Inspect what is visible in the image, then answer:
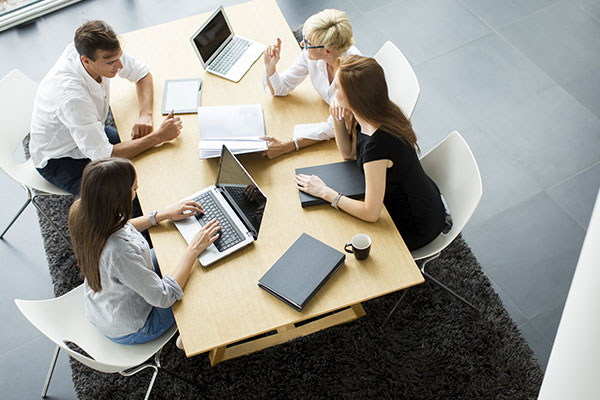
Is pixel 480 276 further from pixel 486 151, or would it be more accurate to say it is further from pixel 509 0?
pixel 509 0

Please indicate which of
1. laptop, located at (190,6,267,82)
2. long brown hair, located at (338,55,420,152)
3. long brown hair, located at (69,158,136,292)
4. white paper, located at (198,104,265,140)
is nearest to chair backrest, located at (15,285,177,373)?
long brown hair, located at (69,158,136,292)

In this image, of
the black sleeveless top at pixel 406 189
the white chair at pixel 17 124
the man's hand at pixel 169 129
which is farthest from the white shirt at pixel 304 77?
the white chair at pixel 17 124

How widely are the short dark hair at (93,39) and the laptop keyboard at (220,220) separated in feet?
2.65

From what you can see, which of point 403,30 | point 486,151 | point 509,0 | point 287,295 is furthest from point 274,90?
point 509,0

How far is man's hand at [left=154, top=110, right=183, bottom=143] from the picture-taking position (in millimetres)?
2305

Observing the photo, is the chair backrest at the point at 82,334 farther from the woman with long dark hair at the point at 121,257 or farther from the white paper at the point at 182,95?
the white paper at the point at 182,95

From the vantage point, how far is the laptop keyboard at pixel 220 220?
203 centimetres

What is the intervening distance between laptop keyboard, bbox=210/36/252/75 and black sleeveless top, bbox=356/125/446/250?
2.82 feet

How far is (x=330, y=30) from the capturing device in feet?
7.51

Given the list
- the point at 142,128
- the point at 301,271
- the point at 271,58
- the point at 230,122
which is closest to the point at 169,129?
the point at 142,128

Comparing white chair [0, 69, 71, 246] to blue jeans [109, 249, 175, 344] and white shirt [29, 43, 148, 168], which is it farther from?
blue jeans [109, 249, 175, 344]

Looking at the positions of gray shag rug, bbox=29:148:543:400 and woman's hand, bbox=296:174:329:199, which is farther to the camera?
gray shag rug, bbox=29:148:543:400

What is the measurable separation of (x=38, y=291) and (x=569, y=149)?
329 cm

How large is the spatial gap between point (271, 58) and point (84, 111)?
894 millimetres
